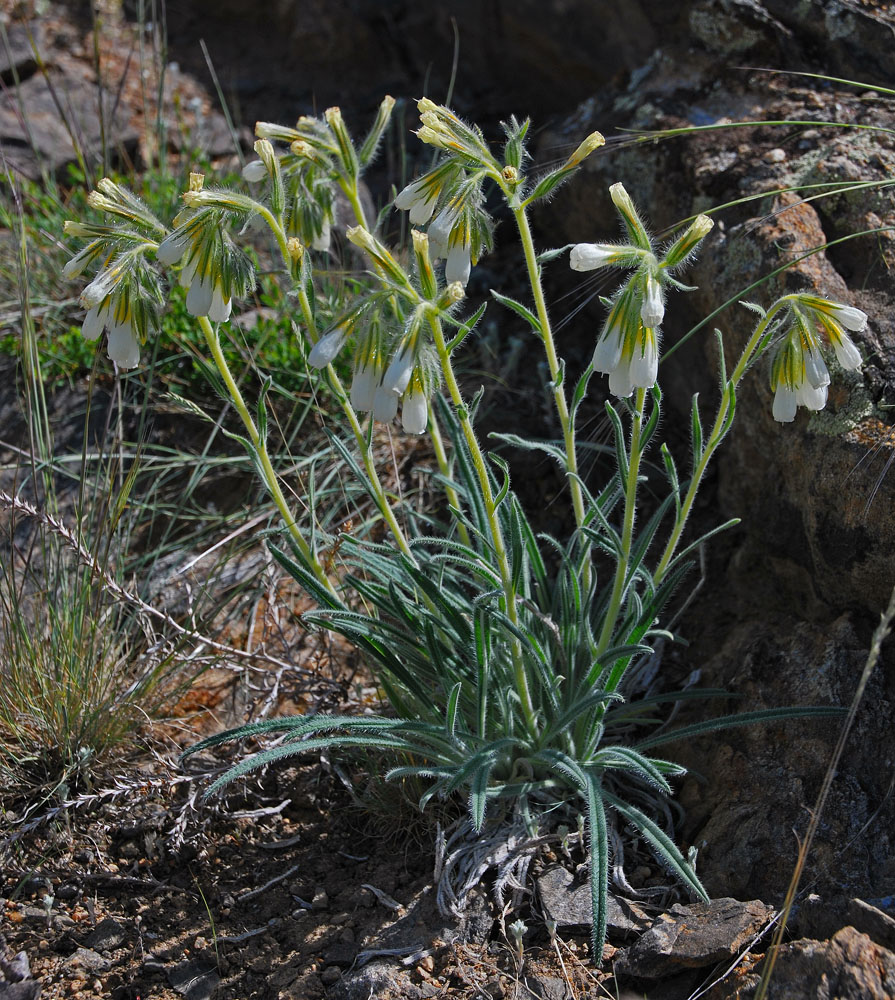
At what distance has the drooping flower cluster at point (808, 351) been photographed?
1815 millimetres

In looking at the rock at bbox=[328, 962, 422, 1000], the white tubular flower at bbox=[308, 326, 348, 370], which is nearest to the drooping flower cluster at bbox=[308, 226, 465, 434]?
the white tubular flower at bbox=[308, 326, 348, 370]

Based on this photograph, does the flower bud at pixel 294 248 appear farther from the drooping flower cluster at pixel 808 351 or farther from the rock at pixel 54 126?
the rock at pixel 54 126

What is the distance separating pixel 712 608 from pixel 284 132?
172 centimetres

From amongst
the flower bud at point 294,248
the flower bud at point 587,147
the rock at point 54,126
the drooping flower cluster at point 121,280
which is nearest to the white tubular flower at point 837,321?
the flower bud at point 587,147

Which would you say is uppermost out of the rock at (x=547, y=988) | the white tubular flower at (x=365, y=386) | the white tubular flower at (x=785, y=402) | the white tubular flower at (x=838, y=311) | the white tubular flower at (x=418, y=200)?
the white tubular flower at (x=418, y=200)

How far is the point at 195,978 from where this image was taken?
2104mm

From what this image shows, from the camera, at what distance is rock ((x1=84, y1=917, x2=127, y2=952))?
218 cm

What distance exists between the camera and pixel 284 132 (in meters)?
2.15

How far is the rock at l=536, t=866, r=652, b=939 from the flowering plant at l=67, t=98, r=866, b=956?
2.3 inches

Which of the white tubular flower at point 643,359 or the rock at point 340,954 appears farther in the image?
the rock at point 340,954

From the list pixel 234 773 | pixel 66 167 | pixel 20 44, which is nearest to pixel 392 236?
pixel 66 167

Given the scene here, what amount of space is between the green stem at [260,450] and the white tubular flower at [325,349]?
28cm

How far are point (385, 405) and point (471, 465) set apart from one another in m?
0.83

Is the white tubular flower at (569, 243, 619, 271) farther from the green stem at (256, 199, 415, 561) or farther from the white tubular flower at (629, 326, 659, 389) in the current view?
the green stem at (256, 199, 415, 561)
